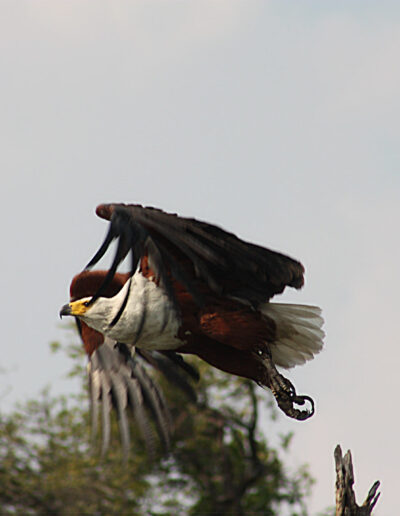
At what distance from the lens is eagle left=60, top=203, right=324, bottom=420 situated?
478 centimetres

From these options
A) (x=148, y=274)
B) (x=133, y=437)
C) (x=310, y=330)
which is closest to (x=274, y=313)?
(x=310, y=330)

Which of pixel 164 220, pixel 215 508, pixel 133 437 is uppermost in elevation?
pixel 164 220

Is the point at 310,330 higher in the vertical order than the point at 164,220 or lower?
lower

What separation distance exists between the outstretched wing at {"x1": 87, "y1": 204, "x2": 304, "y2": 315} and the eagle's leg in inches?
18.0

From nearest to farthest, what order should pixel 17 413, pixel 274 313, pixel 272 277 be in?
pixel 272 277
pixel 274 313
pixel 17 413

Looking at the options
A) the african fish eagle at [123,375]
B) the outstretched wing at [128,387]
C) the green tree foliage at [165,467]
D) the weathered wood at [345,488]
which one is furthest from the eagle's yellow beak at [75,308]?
the green tree foliage at [165,467]

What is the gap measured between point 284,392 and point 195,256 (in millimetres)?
1246

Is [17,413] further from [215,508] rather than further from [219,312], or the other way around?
[219,312]

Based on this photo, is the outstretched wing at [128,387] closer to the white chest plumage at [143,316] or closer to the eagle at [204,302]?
the eagle at [204,302]

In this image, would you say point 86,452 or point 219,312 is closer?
point 219,312

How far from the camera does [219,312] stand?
5.33 metres

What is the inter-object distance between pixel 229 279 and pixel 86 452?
1395 centimetres

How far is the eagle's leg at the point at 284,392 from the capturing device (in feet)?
18.5

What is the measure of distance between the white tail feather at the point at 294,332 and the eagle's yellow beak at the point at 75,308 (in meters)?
1.08
